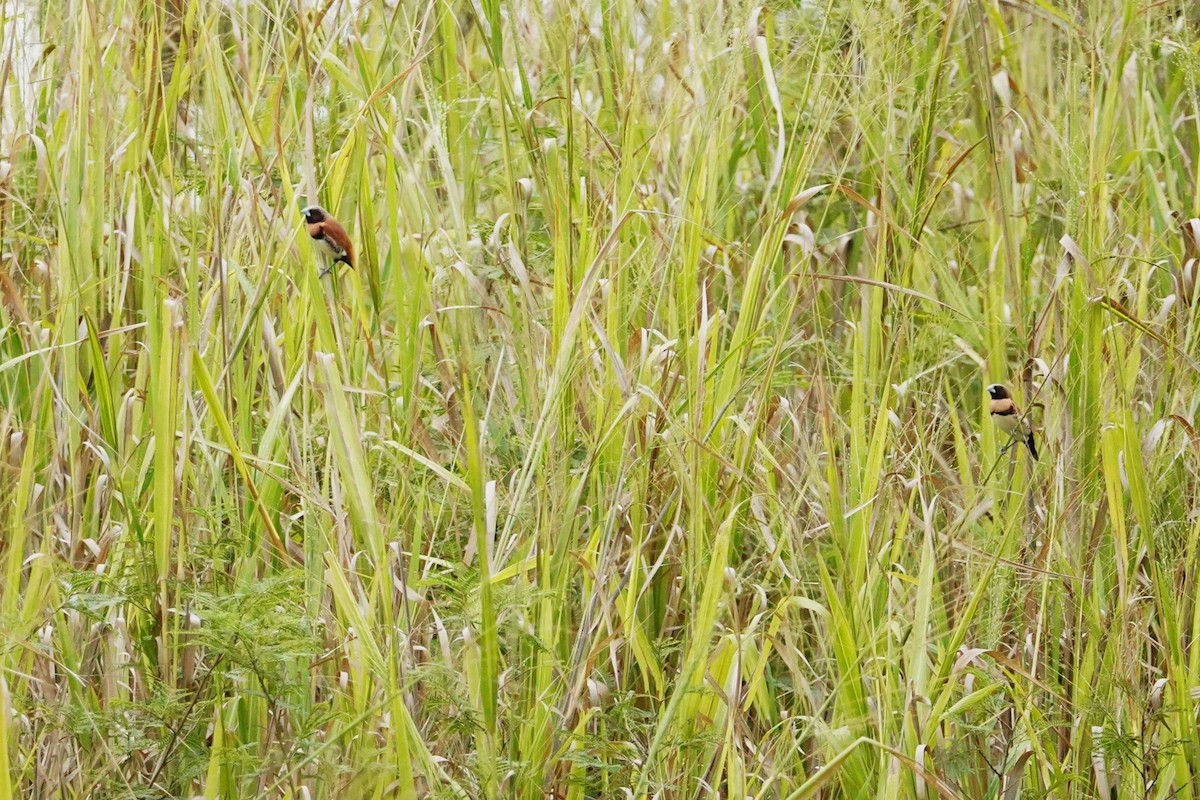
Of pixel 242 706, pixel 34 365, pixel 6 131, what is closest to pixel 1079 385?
pixel 242 706

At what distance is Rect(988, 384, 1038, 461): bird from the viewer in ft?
6.45

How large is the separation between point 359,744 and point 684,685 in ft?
1.32

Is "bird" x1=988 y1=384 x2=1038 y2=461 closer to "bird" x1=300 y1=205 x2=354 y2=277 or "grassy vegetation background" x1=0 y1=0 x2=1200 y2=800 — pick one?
"grassy vegetation background" x1=0 y1=0 x2=1200 y2=800

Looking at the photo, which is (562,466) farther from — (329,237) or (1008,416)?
(1008,416)

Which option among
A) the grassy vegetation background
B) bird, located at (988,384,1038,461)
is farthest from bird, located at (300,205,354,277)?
bird, located at (988,384,1038,461)

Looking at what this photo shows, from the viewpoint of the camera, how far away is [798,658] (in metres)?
1.97

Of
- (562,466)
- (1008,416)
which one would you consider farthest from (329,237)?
(1008,416)

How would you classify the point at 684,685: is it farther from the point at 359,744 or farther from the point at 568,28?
the point at 568,28

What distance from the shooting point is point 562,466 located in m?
1.68

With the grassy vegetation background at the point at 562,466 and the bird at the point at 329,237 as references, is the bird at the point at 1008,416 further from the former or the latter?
the bird at the point at 329,237

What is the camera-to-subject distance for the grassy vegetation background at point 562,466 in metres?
1.71

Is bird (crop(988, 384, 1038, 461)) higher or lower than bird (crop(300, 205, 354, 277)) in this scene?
lower

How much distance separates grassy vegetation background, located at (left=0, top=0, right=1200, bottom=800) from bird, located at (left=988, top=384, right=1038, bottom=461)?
0.09 ft

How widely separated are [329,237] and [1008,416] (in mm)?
1036
